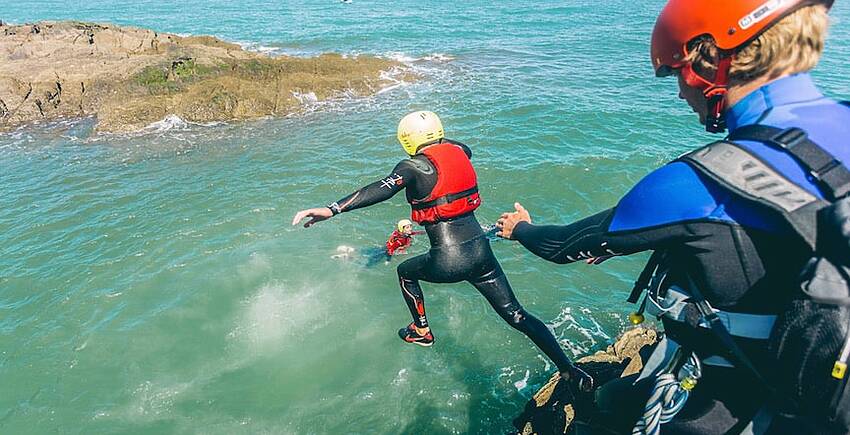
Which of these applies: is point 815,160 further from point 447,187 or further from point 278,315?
point 278,315

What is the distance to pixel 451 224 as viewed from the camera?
245 inches

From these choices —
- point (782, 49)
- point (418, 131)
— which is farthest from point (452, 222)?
point (782, 49)

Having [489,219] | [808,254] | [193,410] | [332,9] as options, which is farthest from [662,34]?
[332,9]

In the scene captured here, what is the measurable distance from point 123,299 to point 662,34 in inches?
397

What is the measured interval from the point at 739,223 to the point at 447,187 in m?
4.26

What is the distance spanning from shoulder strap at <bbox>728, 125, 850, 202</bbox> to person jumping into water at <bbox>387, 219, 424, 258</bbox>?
8097mm

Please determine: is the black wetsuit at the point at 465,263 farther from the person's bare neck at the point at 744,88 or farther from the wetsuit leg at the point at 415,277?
the person's bare neck at the point at 744,88

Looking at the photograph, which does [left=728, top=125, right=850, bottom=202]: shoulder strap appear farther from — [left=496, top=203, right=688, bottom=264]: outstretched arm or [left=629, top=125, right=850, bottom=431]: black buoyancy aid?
[left=496, top=203, right=688, bottom=264]: outstretched arm

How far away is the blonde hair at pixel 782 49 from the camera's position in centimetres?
186

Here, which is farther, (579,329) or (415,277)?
(579,329)

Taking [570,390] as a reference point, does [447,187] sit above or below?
above

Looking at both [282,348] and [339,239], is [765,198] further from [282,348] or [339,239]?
[339,239]

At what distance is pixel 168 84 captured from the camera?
2077 cm

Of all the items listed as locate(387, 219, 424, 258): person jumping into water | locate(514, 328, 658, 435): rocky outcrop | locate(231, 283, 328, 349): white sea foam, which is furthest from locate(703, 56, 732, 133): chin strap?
locate(387, 219, 424, 258): person jumping into water
